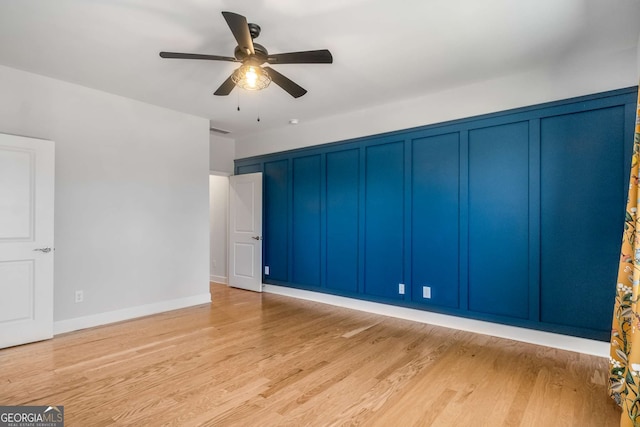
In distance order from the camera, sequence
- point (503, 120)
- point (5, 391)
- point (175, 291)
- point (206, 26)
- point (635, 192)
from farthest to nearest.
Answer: point (175, 291) < point (503, 120) < point (206, 26) < point (5, 391) < point (635, 192)

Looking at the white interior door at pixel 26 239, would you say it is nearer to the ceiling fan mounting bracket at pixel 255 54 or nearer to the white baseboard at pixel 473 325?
the ceiling fan mounting bracket at pixel 255 54

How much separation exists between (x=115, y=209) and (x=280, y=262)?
2.46 meters

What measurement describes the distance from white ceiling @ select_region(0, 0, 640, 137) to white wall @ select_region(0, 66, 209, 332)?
0.30m

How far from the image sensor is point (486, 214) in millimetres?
3471

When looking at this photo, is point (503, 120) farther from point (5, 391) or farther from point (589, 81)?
point (5, 391)

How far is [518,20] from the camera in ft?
7.97

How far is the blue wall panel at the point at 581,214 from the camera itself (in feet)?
9.37

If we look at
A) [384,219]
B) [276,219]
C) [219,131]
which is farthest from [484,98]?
[219,131]

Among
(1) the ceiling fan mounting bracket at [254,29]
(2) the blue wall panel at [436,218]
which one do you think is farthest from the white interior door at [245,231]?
(1) the ceiling fan mounting bracket at [254,29]

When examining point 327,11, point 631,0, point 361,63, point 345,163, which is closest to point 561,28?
point 631,0

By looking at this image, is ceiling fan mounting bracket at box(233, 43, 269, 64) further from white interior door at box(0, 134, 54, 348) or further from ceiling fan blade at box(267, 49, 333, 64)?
white interior door at box(0, 134, 54, 348)

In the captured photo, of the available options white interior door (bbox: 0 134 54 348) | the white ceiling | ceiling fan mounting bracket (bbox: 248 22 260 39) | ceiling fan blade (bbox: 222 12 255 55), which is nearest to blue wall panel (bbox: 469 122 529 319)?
the white ceiling

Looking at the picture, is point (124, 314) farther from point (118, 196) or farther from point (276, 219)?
point (276, 219)

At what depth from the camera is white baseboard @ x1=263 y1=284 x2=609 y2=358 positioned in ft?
9.78
